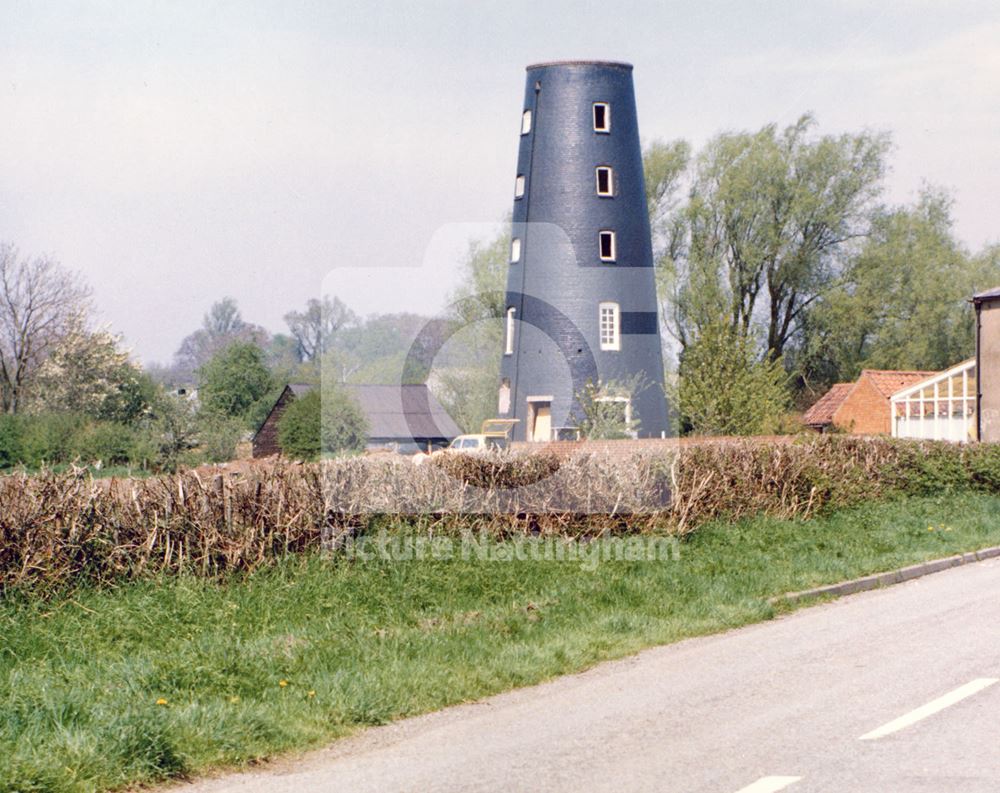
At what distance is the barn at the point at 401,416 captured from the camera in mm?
45781

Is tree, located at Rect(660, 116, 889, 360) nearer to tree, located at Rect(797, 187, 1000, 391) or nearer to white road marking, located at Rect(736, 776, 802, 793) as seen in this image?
tree, located at Rect(797, 187, 1000, 391)

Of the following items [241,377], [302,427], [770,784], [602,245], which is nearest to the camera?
[770,784]

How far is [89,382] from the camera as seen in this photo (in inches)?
2447

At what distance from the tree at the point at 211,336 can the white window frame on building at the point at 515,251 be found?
3896 inches

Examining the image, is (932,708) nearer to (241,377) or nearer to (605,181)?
(605,181)

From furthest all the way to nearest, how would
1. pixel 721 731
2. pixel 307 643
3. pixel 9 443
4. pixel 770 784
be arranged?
pixel 9 443 → pixel 307 643 → pixel 721 731 → pixel 770 784

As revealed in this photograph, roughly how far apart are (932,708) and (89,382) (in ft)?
A: 191

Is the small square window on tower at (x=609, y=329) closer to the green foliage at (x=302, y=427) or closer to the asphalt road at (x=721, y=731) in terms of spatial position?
the green foliage at (x=302, y=427)

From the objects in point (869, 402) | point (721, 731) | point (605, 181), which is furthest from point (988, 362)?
point (721, 731)

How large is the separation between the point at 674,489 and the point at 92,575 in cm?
902

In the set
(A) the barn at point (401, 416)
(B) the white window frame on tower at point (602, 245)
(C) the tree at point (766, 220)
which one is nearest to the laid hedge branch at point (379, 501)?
(B) the white window frame on tower at point (602, 245)

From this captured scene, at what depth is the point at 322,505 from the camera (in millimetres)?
14945

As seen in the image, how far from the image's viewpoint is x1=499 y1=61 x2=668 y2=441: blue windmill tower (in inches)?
1741

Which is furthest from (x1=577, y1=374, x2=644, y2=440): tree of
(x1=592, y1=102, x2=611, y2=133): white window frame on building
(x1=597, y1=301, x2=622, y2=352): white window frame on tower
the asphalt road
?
the asphalt road
